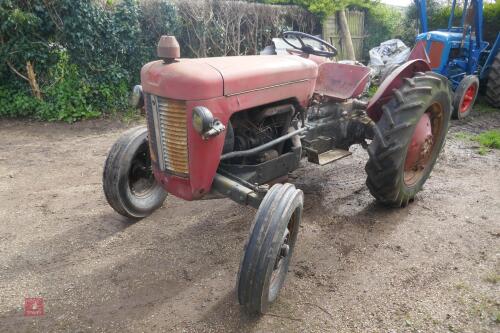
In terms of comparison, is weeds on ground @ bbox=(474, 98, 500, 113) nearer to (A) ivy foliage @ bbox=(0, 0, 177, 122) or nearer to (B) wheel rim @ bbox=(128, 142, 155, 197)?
(A) ivy foliage @ bbox=(0, 0, 177, 122)

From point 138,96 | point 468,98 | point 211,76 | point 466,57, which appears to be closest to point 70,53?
point 138,96

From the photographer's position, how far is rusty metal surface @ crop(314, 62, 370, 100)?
3.90 metres

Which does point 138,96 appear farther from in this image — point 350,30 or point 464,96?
point 350,30

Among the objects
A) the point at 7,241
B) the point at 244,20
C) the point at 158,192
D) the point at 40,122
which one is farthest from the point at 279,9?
the point at 7,241

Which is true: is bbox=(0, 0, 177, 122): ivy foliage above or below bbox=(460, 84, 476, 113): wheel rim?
above

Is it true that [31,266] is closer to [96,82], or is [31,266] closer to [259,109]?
[259,109]

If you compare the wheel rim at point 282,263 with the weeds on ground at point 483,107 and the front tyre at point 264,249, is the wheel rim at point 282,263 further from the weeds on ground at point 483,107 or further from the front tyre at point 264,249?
the weeds on ground at point 483,107

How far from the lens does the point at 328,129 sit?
3.72m

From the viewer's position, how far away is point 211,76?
236 centimetres

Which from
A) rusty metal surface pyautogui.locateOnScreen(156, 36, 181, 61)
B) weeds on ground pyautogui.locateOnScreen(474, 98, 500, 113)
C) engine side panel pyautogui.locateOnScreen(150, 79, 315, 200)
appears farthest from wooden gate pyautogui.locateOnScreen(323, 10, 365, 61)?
rusty metal surface pyautogui.locateOnScreen(156, 36, 181, 61)

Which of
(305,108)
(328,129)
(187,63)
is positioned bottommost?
(328,129)

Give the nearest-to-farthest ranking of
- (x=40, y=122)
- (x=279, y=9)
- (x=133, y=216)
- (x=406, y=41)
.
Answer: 1. (x=133, y=216)
2. (x=40, y=122)
3. (x=279, y=9)
4. (x=406, y=41)

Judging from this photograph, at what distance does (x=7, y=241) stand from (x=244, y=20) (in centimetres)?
681

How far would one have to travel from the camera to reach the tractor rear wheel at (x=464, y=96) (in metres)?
6.62
